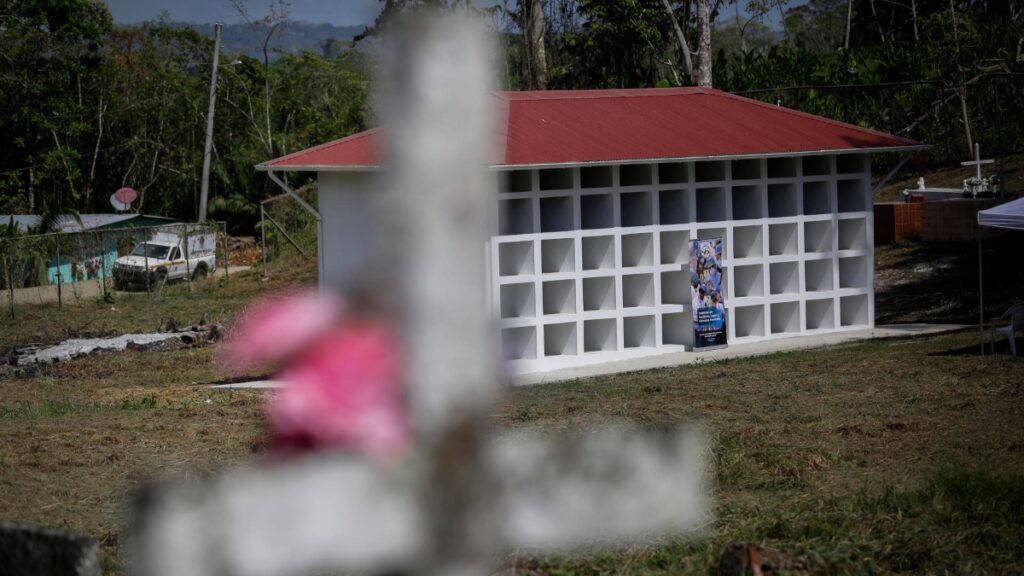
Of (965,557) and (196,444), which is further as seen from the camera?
(196,444)

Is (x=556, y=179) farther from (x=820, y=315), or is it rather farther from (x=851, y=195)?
(x=851, y=195)

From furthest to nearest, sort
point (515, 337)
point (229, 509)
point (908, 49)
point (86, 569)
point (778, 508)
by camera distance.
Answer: point (908, 49), point (515, 337), point (778, 508), point (86, 569), point (229, 509)

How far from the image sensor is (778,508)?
702 cm

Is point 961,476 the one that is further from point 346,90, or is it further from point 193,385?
point 346,90

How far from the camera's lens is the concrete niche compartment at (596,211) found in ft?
53.3

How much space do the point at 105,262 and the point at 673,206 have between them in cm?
1678

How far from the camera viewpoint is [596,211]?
16469mm

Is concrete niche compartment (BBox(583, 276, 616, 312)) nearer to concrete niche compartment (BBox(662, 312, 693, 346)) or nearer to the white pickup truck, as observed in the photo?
concrete niche compartment (BBox(662, 312, 693, 346))

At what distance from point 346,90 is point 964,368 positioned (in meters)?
36.9

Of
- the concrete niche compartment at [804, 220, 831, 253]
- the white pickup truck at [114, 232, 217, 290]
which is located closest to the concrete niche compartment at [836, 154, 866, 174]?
the concrete niche compartment at [804, 220, 831, 253]

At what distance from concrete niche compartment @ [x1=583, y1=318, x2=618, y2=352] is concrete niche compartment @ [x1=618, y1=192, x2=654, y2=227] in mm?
1423

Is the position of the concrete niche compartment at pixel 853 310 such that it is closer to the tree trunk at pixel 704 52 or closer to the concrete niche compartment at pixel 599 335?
the concrete niche compartment at pixel 599 335

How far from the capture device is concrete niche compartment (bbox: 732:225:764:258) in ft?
56.3

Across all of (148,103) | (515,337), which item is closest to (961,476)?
(515,337)
